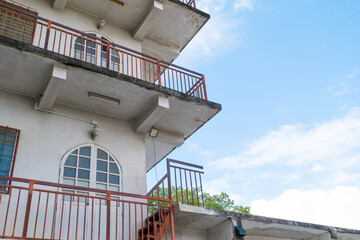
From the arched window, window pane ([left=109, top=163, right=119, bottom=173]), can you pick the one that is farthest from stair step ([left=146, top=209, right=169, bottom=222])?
window pane ([left=109, top=163, right=119, bottom=173])

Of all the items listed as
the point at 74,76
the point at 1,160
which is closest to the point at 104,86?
the point at 74,76

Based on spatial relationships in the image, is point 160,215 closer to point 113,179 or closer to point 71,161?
point 113,179

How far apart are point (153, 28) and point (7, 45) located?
590 centimetres

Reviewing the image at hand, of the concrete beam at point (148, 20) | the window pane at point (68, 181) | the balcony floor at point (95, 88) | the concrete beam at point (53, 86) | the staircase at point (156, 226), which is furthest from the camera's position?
the concrete beam at point (148, 20)

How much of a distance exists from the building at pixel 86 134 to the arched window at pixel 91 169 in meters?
0.03

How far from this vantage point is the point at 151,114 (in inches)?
390

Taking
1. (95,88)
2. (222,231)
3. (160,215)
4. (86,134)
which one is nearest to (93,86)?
(95,88)

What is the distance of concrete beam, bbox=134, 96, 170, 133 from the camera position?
970cm

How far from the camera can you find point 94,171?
9188mm

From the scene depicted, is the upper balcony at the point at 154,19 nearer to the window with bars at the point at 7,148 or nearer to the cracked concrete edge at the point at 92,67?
the cracked concrete edge at the point at 92,67

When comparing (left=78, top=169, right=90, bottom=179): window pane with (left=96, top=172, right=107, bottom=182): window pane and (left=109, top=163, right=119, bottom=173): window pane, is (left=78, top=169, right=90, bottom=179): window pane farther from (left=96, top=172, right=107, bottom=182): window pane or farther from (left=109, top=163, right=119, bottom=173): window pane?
(left=109, top=163, right=119, bottom=173): window pane

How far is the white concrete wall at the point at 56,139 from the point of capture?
336 inches

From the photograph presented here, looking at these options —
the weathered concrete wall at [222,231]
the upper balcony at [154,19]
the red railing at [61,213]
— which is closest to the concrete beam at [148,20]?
the upper balcony at [154,19]

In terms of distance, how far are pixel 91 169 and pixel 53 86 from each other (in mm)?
2238
